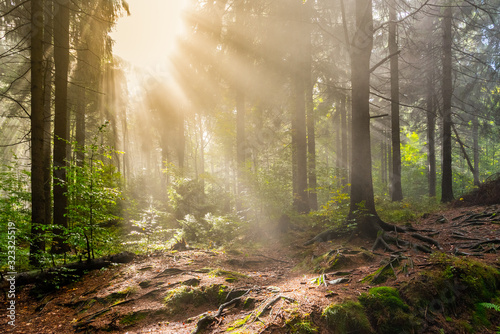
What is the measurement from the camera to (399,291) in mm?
3322

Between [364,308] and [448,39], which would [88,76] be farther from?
[448,39]

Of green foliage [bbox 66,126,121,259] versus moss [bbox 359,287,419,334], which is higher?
green foliage [bbox 66,126,121,259]

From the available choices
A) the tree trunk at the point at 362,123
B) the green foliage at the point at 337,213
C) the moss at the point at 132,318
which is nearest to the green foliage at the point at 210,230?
the green foliage at the point at 337,213

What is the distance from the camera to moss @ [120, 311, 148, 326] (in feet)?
12.0

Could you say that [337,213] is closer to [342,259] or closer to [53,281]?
[342,259]

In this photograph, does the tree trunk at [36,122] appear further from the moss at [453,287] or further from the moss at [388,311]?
the moss at [453,287]

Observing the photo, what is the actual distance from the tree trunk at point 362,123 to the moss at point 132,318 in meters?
5.45

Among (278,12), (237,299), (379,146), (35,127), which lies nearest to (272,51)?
(278,12)

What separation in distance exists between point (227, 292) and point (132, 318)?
1.54 m

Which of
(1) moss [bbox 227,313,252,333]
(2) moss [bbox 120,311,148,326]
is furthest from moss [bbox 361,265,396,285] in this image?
(2) moss [bbox 120,311,148,326]

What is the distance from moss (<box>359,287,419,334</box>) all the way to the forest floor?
14cm

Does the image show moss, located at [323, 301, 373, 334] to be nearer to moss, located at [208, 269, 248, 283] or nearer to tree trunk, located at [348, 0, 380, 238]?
moss, located at [208, 269, 248, 283]

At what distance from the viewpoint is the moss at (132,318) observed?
12.0 feet

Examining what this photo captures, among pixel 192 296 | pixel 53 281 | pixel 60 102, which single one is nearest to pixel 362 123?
pixel 192 296
